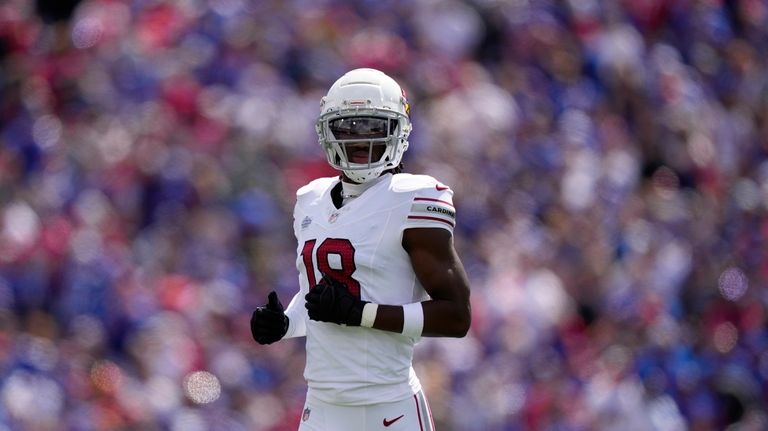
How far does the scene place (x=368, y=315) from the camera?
11.9 feet

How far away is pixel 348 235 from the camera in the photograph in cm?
377

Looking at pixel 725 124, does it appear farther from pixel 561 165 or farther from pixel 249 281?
pixel 249 281

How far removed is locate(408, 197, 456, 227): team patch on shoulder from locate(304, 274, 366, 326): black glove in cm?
30

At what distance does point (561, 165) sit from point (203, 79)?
253cm

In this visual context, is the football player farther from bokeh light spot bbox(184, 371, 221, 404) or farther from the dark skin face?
bokeh light spot bbox(184, 371, 221, 404)

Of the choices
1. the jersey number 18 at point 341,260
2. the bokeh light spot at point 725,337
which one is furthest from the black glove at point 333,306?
the bokeh light spot at point 725,337

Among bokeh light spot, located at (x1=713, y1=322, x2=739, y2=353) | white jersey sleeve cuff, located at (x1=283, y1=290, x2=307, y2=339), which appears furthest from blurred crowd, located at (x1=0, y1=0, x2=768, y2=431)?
white jersey sleeve cuff, located at (x1=283, y1=290, x2=307, y2=339)

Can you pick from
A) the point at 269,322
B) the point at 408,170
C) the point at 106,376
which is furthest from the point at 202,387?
the point at 269,322

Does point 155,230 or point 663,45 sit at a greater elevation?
point 155,230

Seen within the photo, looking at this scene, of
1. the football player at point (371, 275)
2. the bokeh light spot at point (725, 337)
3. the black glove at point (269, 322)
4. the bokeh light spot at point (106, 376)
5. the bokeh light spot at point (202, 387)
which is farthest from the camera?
the bokeh light spot at point (725, 337)

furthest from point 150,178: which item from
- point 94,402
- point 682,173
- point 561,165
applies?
point 682,173

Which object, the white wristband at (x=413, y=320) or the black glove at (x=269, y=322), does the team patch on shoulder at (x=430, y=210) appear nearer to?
the white wristband at (x=413, y=320)

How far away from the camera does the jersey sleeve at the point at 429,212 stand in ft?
12.2

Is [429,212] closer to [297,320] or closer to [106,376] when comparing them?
[297,320]
